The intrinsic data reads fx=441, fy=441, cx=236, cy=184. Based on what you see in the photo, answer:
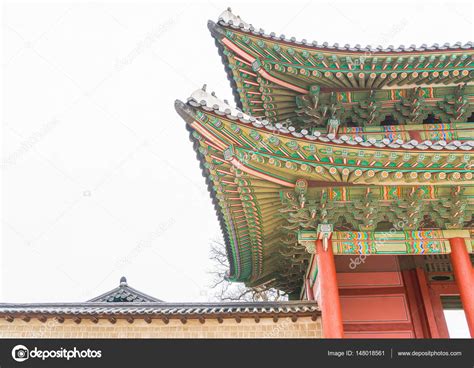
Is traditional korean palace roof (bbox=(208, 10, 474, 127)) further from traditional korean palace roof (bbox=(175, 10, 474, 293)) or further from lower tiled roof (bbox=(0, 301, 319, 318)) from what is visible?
lower tiled roof (bbox=(0, 301, 319, 318))

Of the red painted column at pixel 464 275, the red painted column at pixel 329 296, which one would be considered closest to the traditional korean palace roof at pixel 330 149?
the red painted column at pixel 464 275

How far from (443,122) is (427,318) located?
14.6 feet

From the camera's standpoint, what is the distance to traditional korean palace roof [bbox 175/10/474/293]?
6.96m

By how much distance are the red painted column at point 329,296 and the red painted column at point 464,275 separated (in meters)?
2.00

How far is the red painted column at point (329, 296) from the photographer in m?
6.95

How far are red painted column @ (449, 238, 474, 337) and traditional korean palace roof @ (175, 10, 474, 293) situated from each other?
0.15 meters

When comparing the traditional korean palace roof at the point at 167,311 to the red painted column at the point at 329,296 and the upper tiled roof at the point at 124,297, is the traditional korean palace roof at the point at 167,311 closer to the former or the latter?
the red painted column at the point at 329,296

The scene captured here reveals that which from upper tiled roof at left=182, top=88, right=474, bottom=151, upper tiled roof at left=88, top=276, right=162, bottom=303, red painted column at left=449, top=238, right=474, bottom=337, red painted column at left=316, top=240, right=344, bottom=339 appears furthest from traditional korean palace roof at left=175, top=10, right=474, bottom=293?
upper tiled roof at left=88, top=276, right=162, bottom=303

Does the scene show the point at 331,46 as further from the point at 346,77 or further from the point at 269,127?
the point at 269,127

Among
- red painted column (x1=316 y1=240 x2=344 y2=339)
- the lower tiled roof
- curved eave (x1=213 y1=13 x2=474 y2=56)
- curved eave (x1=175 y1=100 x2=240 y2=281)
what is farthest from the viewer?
curved eave (x1=213 y1=13 x2=474 y2=56)

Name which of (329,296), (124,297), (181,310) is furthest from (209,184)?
(124,297)

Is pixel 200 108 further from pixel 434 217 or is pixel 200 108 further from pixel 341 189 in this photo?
pixel 434 217

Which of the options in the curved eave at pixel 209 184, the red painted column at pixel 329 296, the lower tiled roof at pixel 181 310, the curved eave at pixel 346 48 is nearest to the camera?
the curved eave at pixel 209 184
